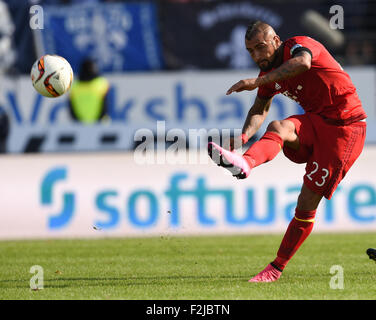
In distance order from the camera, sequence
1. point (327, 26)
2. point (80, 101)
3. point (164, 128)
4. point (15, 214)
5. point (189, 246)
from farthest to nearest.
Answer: point (327, 26) < point (80, 101) < point (164, 128) < point (15, 214) < point (189, 246)

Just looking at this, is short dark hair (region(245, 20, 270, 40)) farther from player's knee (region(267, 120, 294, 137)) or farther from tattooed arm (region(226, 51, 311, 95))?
player's knee (region(267, 120, 294, 137))

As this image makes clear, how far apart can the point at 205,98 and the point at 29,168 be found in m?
6.80

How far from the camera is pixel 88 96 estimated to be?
15672 mm

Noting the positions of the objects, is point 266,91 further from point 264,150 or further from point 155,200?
point 155,200

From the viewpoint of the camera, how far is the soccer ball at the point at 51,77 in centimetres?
830

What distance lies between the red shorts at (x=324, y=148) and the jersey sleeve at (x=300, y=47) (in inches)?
22.5

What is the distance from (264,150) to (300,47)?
0.91 meters

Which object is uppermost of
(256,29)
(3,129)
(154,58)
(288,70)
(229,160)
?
(154,58)

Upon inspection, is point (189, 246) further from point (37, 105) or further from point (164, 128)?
point (37, 105)

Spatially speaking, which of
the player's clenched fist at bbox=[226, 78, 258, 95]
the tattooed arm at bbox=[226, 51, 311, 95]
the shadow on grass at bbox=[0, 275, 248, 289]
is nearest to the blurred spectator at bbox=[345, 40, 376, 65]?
the shadow on grass at bbox=[0, 275, 248, 289]

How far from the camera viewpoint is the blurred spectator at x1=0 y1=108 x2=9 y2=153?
17.2 metres

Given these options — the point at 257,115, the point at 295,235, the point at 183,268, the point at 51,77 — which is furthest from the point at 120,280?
the point at 51,77

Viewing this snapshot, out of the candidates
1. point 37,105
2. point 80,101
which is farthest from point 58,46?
point 80,101
